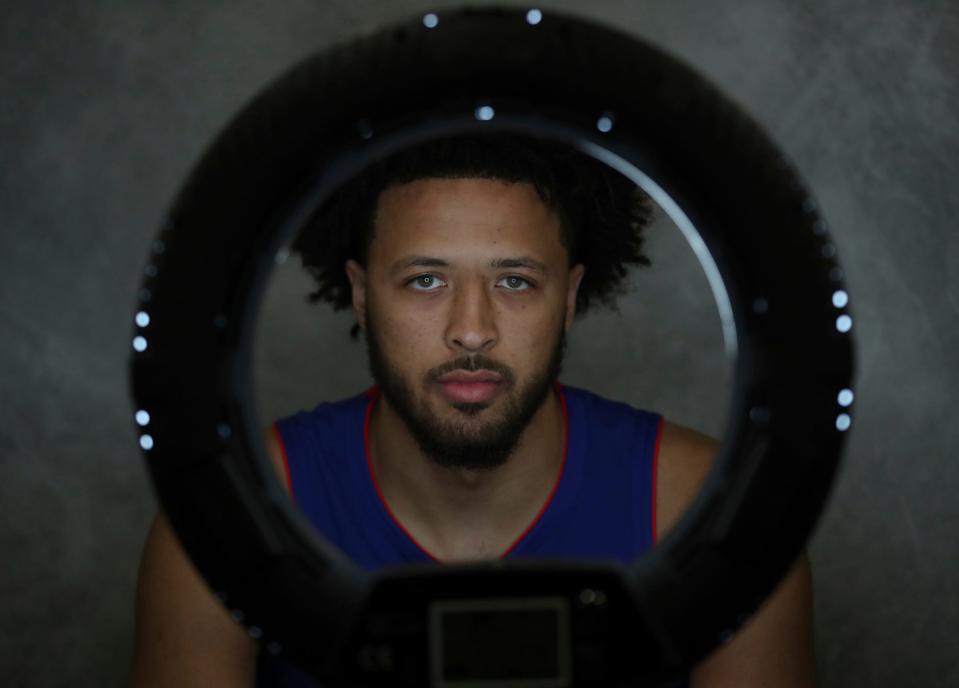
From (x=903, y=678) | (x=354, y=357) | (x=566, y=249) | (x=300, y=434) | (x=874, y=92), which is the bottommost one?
(x=903, y=678)

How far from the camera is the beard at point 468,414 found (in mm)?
1187

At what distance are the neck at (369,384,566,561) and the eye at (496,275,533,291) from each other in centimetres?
26

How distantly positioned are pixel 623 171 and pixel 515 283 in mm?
494

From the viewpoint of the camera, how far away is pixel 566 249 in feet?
4.01

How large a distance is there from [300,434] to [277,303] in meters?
0.59

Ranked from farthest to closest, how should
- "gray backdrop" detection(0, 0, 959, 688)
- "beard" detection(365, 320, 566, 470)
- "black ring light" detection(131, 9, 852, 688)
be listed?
1. "gray backdrop" detection(0, 0, 959, 688)
2. "beard" detection(365, 320, 566, 470)
3. "black ring light" detection(131, 9, 852, 688)

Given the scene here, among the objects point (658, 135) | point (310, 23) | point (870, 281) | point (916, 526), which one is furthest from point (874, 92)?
point (658, 135)

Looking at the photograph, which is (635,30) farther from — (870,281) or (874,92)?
(870,281)

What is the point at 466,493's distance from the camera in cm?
140

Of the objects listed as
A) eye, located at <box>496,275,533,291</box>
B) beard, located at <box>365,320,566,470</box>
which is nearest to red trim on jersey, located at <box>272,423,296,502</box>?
beard, located at <box>365,320,566,470</box>

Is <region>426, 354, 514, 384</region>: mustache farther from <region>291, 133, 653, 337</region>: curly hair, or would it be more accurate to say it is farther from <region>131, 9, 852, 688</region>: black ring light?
<region>131, 9, 852, 688</region>: black ring light

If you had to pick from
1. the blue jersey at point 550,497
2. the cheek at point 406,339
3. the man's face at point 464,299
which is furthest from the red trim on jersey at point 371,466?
the cheek at point 406,339

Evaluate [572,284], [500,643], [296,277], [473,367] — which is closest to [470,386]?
[473,367]

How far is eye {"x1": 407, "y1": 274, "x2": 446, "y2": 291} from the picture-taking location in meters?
1.13
